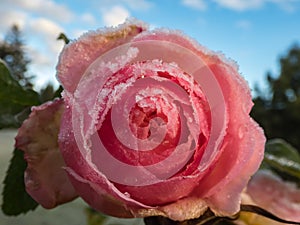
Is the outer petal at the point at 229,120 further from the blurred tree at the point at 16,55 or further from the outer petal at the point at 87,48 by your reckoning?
the blurred tree at the point at 16,55

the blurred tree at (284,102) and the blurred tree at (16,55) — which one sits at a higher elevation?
the blurred tree at (284,102)

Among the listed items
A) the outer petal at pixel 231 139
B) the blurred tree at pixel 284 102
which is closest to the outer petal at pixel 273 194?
the outer petal at pixel 231 139

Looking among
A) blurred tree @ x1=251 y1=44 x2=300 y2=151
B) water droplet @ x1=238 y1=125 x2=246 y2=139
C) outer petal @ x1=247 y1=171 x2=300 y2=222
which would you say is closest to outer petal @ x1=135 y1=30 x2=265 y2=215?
water droplet @ x1=238 y1=125 x2=246 y2=139

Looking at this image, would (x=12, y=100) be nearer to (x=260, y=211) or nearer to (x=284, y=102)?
(x=260, y=211)

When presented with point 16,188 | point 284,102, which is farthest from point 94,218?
point 284,102

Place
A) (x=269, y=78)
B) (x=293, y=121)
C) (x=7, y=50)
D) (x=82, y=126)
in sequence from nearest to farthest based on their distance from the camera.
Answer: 1. (x=82, y=126)
2. (x=7, y=50)
3. (x=293, y=121)
4. (x=269, y=78)

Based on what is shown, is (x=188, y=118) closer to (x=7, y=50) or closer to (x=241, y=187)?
(x=241, y=187)

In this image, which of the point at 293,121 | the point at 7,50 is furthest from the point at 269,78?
the point at 7,50
